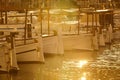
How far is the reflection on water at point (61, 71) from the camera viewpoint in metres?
20.2

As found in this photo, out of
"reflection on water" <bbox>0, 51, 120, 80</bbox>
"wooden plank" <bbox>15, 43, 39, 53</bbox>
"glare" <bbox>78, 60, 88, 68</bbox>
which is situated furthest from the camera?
"glare" <bbox>78, 60, 88, 68</bbox>

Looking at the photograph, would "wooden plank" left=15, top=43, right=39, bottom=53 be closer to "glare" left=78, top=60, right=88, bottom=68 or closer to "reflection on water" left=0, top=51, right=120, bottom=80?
"reflection on water" left=0, top=51, right=120, bottom=80

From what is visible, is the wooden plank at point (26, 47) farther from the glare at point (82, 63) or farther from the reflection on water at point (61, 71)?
the glare at point (82, 63)

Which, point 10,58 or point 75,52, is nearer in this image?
point 10,58

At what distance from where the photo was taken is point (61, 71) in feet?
72.0

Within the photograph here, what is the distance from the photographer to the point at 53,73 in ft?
70.3

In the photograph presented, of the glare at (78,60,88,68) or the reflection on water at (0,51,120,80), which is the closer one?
the reflection on water at (0,51,120,80)

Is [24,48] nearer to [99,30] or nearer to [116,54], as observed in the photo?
[116,54]

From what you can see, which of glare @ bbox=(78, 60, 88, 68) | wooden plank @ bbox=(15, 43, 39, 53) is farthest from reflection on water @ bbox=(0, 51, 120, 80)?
wooden plank @ bbox=(15, 43, 39, 53)

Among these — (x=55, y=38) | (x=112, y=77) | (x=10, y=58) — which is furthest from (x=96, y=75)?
(x=55, y=38)

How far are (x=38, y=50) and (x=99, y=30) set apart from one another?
9821mm

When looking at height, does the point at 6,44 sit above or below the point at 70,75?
above

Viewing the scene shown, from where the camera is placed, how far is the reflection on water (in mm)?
20156

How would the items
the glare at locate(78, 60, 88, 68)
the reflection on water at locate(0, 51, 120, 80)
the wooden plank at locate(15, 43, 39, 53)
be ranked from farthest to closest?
the glare at locate(78, 60, 88, 68) → the wooden plank at locate(15, 43, 39, 53) → the reflection on water at locate(0, 51, 120, 80)
